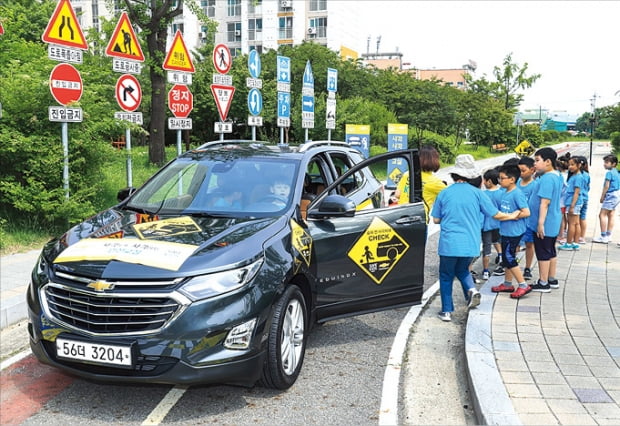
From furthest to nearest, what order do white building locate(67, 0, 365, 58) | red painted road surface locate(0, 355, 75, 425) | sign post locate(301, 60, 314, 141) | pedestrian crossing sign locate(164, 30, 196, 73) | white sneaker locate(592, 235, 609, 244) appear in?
white building locate(67, 0, 365, 58) < sign post locate(301, 60, 314, 141) < white sneaker locate(592, 235, 609, 244) < pedestrian crossing sign locate(164, 30, 196, 73) < red painted road surface locate(0, 355, 75, 425)

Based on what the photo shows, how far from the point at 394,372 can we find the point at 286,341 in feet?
3.65

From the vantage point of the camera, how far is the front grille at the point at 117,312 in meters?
3.61

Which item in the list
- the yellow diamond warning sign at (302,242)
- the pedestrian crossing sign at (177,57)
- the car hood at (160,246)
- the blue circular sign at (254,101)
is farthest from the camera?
the blue circular sign at (254,101)

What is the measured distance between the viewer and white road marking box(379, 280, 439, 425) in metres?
4.07

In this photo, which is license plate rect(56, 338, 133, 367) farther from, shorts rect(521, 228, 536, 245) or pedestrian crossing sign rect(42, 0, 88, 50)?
pedestrian crossing sign rect(42, 0, 88, 50)

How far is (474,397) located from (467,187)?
2517mm

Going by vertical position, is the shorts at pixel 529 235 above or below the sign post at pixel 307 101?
below

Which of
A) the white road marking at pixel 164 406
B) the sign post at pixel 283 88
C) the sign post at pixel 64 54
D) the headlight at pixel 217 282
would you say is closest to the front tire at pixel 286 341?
the headlight at pixel 217 282

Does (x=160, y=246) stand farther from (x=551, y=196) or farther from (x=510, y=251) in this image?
(x=551, y=196)

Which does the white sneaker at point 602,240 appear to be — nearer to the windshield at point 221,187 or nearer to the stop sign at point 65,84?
the windshield at point 221,187

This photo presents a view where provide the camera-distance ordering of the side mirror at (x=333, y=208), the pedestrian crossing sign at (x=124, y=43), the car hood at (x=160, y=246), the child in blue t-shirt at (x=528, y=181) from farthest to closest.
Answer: the pedestrian crossing sign at (x=124, y=43) < the child in blue t-shirt at (x=528, y=181) < the side mirror at (x=333, y=208) < the car hood at (x=160, y=246)

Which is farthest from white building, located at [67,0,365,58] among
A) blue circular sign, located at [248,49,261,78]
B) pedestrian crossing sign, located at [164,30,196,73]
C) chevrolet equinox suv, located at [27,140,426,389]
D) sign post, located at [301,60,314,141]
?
chevrolet equinox suv, located at [27,140,426,389]

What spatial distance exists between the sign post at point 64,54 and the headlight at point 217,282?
580cm

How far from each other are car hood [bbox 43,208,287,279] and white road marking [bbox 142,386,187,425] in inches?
38.6
